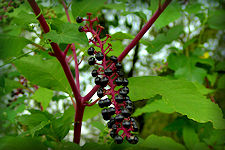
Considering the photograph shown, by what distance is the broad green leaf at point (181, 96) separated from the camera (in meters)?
0.63

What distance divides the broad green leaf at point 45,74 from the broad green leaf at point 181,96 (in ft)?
0.93

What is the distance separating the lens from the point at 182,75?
164 cm

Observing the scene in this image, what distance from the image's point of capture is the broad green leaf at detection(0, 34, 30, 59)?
637 millimetres

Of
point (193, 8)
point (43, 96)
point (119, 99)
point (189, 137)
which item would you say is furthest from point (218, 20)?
point (43, 96)

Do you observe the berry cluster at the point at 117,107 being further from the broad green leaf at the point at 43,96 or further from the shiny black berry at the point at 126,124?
the broad green leaf at the point at 43,96

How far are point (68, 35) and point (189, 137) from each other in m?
1.16

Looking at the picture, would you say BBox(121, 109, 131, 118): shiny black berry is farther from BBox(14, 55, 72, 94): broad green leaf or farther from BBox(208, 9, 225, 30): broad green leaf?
BBox(208, 9, 225, 30): broad green leaf

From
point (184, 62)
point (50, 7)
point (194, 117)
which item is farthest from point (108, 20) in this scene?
point (194, 117)

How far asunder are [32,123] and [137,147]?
0.39 metres

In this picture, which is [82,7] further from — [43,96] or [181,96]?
[43,96]

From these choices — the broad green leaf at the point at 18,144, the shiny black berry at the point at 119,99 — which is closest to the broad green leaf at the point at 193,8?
the shiny black berry at the point at 119,99

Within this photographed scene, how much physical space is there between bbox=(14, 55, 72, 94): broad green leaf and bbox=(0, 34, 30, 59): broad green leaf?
0.17m

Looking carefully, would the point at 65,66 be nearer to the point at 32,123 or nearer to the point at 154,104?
the point at 32,123

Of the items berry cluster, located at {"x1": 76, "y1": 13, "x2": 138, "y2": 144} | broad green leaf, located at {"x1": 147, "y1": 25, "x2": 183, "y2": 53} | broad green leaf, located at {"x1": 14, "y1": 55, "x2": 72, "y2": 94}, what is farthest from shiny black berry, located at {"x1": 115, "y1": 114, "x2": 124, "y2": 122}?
broad green leaf, located at {"x1": 147, "y1": 25, "x2": 183, "y2": 53}
